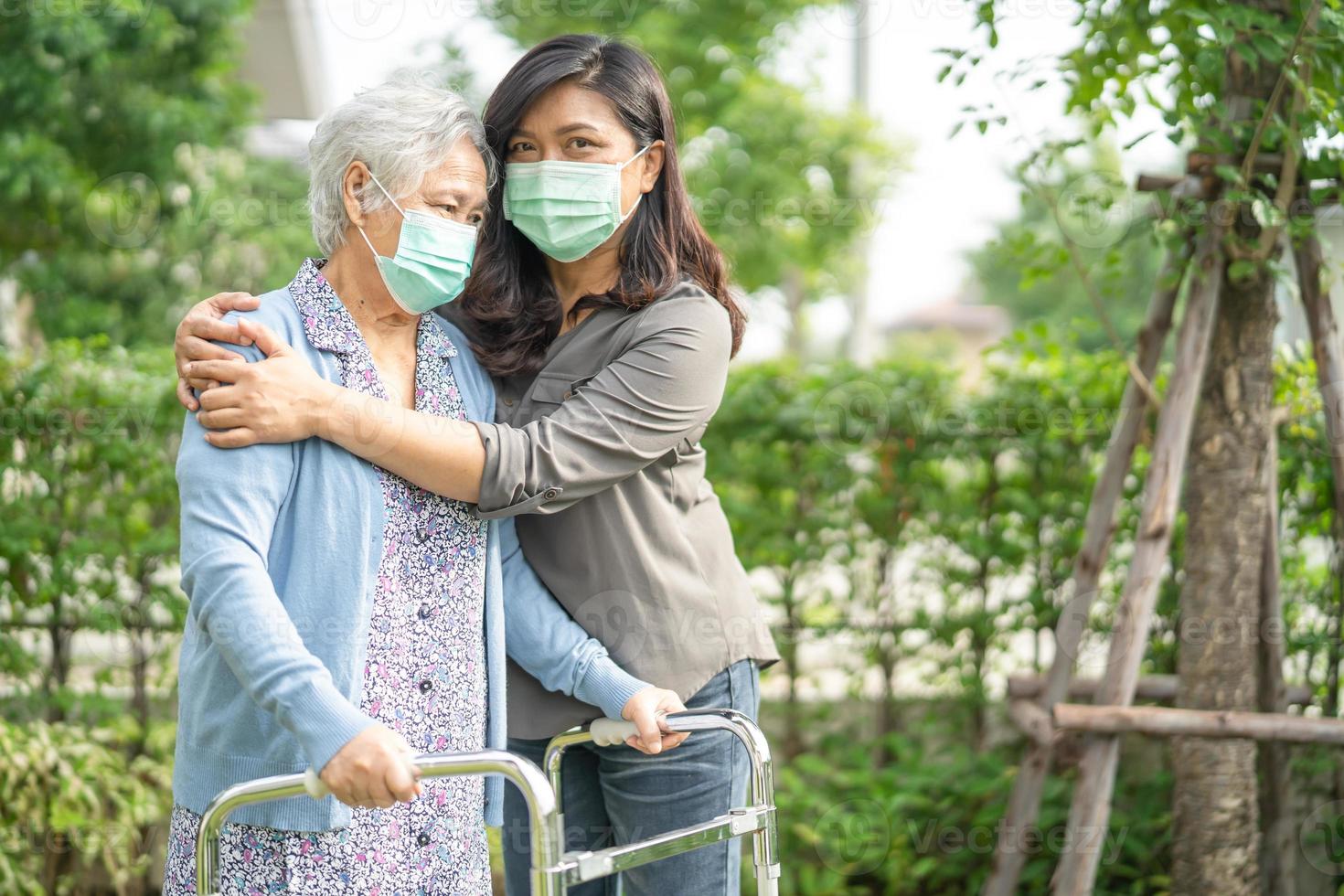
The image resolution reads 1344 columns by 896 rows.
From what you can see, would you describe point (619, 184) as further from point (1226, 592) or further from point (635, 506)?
point (1226, 592)

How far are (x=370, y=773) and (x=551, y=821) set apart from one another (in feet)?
0.79

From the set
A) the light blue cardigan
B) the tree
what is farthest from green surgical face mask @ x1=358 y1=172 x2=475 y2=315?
the tree

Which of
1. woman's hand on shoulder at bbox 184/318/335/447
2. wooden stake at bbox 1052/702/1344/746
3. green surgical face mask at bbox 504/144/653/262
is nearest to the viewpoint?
woman's hand on shoulder at bbox 184/318/335/447

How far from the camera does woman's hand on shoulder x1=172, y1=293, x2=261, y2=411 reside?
1760mm

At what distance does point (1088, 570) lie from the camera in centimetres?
332

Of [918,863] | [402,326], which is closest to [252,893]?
[402,326]

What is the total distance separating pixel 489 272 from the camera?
2.26 m

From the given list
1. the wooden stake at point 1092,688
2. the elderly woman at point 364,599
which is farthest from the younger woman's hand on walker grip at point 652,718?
the wooden stake at point 1092,688

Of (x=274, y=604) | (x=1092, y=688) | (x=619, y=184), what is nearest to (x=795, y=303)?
(x=1092, y=688)

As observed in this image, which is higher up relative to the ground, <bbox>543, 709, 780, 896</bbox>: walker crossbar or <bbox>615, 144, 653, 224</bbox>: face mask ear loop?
<bbox>615, 144, 653, 224</bbox>: face mask ear loop

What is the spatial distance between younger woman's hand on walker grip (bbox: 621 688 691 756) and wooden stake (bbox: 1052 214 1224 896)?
1.48 meters

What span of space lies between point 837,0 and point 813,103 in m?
1.34

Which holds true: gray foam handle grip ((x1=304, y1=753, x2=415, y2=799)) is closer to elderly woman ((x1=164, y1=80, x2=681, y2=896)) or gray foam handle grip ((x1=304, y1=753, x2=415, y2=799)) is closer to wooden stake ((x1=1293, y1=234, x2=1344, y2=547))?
elderly woman ((x1=164, y1=80, x2=681, y2=896))

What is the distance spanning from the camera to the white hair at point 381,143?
188 cm
